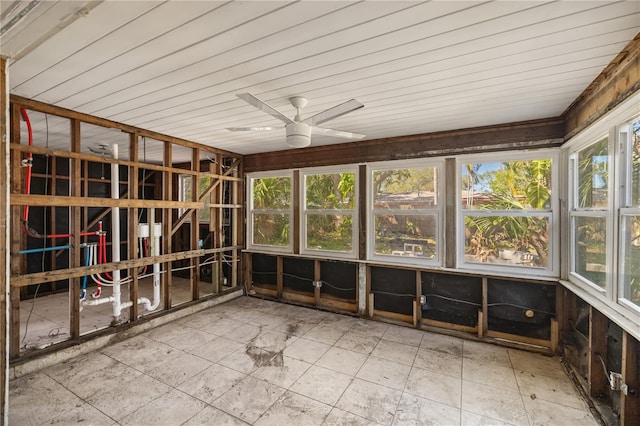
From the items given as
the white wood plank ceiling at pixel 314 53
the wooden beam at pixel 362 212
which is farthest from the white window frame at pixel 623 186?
the wooden beam at pixel 362 212

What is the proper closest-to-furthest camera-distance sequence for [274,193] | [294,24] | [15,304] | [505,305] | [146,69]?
[294,24] < [146,69] < [15,304] < [505,305] < [274,193]

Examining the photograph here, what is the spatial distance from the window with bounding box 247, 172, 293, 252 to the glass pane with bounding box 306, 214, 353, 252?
0.38 metres

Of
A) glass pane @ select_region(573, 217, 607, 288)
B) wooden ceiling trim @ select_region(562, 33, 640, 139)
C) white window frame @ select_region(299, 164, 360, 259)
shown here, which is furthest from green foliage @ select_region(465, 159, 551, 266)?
white window frame @ select_region(299, 164, 360, 259)

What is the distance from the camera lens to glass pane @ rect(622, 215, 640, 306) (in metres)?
1.80

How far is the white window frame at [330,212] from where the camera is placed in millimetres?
4031

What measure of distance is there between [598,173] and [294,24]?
2721 millimetres

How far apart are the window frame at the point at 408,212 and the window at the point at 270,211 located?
137 cm

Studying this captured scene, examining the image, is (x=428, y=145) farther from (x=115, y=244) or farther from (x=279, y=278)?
(x=115, y=244)

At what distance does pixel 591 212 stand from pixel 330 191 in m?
2.93

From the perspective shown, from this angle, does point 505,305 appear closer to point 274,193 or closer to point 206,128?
point 274,193

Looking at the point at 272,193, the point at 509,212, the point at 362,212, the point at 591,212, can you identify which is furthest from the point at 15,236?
the point at 591,212

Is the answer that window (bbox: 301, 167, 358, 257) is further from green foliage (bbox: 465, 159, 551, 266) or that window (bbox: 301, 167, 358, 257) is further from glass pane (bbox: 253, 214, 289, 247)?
green foliage (bbox: 465, 159, 551, 266)

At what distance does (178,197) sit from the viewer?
6.08 metres

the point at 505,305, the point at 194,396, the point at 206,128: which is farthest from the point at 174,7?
the point at 505,305
